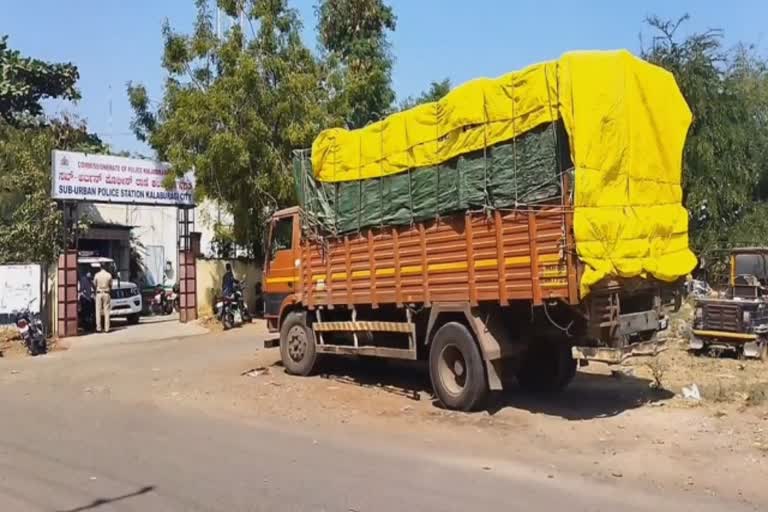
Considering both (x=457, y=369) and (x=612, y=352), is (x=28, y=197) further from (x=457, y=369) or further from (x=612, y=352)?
(x=612, y=352)

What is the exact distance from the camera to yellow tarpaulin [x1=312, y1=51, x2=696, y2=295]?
8.59 metres

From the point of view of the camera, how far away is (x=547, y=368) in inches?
439

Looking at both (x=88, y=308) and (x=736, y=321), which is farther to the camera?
(x=88, y=308)

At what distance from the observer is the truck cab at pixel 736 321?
46.5ft

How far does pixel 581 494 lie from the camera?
652 centimetres

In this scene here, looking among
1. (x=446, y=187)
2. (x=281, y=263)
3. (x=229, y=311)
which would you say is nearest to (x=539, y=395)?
(x=446, y=187)

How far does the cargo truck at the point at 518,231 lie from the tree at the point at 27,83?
25.1m

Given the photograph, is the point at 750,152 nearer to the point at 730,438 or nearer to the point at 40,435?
the point at 730,438

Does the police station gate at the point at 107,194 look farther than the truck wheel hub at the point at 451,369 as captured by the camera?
Yes

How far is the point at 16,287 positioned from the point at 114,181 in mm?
3691

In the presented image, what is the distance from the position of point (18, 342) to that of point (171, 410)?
9808 mm

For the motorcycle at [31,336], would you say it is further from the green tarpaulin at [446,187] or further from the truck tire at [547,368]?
the truck tire at [547,368]

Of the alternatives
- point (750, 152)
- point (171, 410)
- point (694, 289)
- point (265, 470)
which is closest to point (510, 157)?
point (265, 470)

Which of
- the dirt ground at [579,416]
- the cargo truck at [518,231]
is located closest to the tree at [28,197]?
the dirt ground at [579,416]
